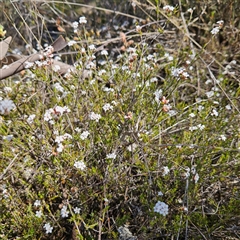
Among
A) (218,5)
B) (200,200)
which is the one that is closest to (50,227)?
(200,200)

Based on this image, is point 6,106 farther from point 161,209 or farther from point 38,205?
point 161,209

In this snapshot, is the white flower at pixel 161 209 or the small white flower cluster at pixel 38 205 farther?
the small white flower cluster at pixel 38 205

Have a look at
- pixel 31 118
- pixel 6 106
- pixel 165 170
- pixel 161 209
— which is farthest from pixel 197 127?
pixel 6 106

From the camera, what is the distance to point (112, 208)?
1946 millimetres

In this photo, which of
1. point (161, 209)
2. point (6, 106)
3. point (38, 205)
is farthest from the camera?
point (38, 205)

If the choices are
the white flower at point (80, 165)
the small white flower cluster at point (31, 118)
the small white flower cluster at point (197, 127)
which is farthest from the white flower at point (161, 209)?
the small white flower cluster at point (31, 118)

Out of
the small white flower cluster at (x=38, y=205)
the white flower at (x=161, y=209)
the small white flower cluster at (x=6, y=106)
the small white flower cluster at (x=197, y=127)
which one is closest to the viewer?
the white flower at (x=161, y=209)

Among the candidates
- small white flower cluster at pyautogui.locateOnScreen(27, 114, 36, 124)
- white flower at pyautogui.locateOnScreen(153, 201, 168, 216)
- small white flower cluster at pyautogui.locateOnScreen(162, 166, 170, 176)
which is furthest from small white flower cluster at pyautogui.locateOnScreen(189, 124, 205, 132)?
small white flower cluster at pyautogui.locateOnScreen(27, 114, 36, 124)

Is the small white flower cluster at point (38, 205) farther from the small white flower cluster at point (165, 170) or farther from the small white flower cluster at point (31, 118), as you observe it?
the small white flower cluster at point (165, 170)

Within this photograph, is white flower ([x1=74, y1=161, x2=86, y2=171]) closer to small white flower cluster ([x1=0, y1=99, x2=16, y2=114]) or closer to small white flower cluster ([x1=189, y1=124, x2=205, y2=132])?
small white flower cluster ([x1=0, y1=99, x2=16, y2=114])

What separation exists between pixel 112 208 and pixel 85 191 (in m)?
0.19

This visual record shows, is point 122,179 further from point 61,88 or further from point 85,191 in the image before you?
point 61,88

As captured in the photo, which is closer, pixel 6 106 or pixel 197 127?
pixel 6 106

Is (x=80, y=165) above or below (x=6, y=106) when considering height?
below
